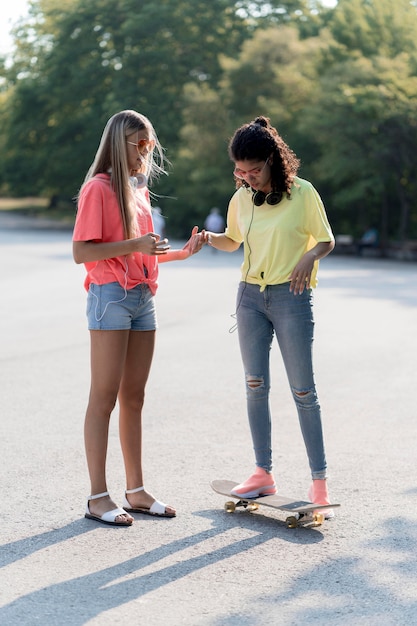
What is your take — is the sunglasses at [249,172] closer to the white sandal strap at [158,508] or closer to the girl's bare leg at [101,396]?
the girl's bare leg at [101,396]

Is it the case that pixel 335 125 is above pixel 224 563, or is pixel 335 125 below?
above

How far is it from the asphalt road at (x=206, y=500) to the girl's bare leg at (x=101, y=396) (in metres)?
0.18

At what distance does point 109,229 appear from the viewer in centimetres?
466

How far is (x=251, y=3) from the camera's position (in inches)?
2046

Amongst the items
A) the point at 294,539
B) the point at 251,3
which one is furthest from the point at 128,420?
the point at 251,3

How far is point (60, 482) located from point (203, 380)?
3.43m

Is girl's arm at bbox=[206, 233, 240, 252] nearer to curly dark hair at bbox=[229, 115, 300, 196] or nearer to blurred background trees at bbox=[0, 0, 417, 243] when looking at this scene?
curly dark hair at bbox=[229, 115, 300, 196]

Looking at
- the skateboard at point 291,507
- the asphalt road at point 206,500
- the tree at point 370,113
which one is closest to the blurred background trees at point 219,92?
the tree at point 370,113

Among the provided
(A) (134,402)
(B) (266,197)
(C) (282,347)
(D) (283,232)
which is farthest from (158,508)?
(B) (266,197)

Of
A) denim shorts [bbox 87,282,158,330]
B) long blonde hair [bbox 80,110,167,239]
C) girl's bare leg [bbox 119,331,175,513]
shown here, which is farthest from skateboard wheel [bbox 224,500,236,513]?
long blonde hair [bbox 80,110,167,239]

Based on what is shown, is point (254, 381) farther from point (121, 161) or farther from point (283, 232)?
point (121, 161)

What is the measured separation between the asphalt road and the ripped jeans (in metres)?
0.44

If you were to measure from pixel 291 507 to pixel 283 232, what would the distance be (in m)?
→ 1.26

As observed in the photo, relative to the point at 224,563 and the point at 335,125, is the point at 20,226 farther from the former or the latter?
the point at 224,563
